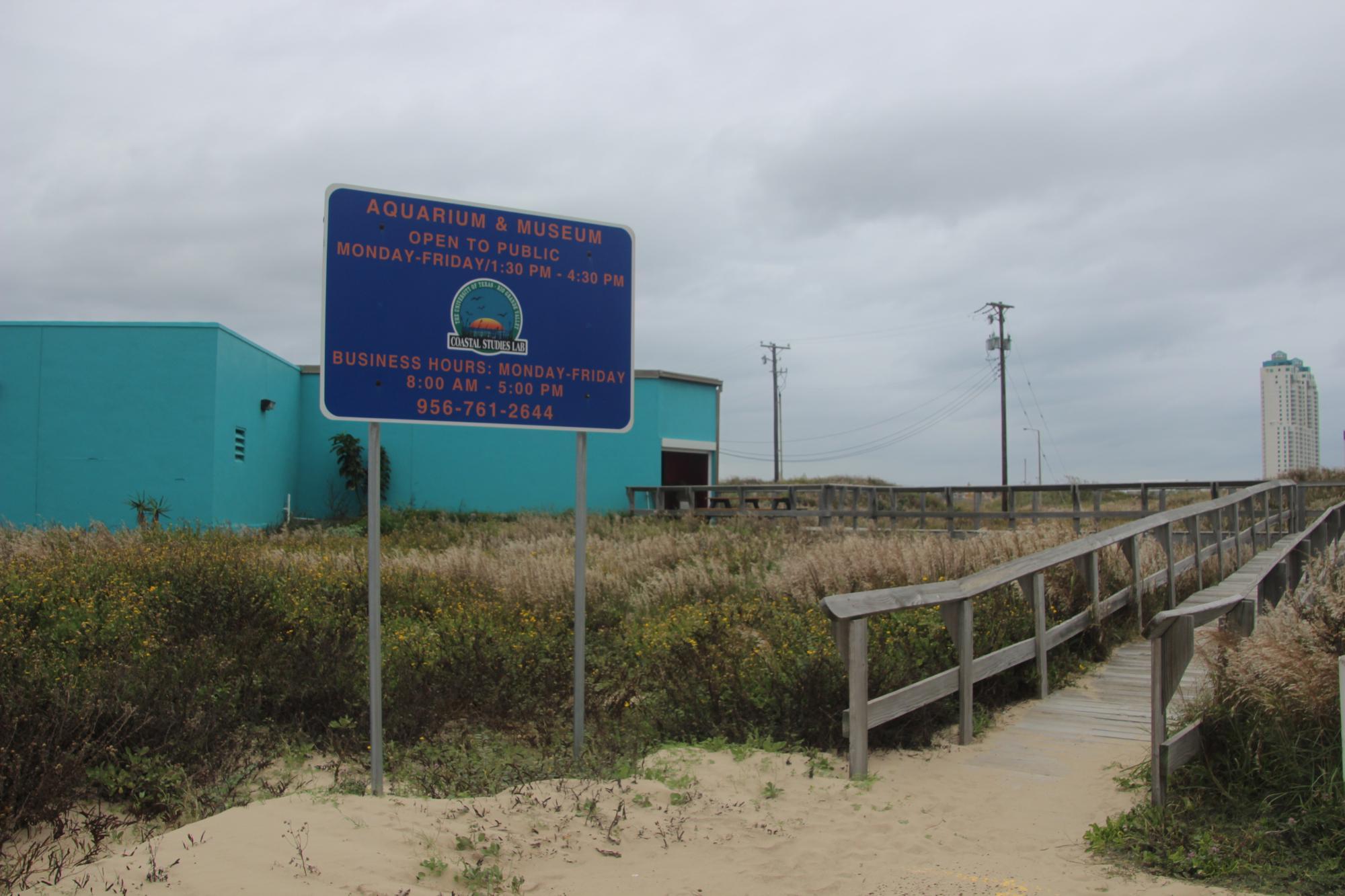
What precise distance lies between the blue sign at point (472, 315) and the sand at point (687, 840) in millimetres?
1956

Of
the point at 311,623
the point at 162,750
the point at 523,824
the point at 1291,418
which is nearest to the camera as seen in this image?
the point at 523,824

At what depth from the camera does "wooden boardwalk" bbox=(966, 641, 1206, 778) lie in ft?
18.2

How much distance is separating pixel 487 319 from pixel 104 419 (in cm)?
1775

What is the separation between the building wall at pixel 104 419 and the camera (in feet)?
63.7

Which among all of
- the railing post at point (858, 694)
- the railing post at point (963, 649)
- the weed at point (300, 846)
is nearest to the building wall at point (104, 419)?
the weed at point (300, 846)

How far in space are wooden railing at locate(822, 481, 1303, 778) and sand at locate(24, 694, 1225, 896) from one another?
1.27ft

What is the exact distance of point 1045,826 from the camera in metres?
4.58

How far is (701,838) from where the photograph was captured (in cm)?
438

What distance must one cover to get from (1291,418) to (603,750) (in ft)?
284

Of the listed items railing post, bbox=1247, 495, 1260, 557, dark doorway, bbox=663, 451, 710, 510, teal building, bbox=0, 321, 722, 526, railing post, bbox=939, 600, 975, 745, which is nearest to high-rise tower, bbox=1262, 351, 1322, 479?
dark doorway, bbox=663, 451, 710, 510

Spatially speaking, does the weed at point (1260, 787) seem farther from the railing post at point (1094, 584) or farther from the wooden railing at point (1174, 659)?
the railing post at point (1094, 584)

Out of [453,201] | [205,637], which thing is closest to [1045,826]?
[453,201]

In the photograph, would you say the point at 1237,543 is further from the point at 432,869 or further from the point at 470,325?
the point at 432,869

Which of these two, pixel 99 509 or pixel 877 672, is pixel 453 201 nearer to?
pixel 877 672
